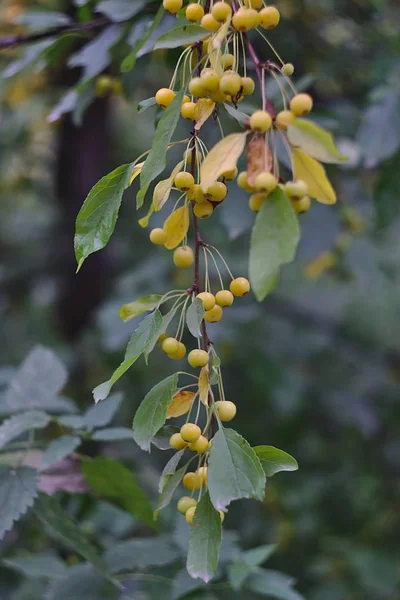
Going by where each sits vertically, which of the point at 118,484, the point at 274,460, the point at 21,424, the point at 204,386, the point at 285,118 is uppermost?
the point at 285,118

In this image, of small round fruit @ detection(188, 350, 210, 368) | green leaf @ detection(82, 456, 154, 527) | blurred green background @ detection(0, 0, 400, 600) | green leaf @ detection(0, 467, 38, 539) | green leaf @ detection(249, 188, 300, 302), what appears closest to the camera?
green leaf @ detection(249, 188, 300, 302)

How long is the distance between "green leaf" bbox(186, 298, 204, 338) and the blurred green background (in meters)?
1.01

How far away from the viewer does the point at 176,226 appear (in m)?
0.66

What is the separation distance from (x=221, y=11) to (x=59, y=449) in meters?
0.66

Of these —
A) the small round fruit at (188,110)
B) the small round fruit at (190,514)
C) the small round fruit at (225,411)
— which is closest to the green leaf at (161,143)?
the small round fruit at (188,110)

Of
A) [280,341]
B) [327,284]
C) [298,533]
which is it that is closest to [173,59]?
[280,341]

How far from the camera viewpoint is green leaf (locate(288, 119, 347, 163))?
20.5 inches

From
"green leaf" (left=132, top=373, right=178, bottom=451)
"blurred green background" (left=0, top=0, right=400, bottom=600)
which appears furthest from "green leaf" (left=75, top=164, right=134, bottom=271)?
"blurred green background" (left=0, top=0, right=400, bottom=600)

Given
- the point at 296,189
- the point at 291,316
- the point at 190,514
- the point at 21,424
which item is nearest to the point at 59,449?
the point at 21,424

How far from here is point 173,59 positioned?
1.21m

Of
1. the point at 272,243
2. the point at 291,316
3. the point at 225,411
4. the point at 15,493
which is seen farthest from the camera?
the point at 291,316

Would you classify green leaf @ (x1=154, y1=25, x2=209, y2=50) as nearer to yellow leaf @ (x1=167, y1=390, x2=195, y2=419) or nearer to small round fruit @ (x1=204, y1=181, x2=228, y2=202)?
small round fruit @ (x1=204, y1=181, x2=228, y2=202)

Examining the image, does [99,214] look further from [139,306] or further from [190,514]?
[190,514]

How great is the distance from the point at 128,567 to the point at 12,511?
0.29 meters
